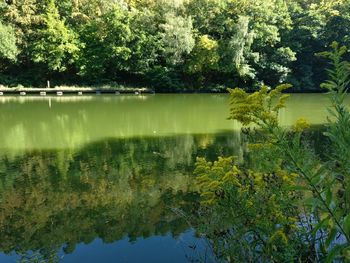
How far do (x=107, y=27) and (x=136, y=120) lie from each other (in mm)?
17907

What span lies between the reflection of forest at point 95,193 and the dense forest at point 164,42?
67.8 ft

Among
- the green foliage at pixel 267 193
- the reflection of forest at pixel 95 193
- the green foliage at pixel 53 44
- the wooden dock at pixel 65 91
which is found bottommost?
the reflection of forest at pixel 95 193

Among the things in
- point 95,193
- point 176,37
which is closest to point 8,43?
point 176,37

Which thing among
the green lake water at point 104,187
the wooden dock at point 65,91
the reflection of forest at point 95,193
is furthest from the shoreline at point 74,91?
the reflection of forest at point 95,193

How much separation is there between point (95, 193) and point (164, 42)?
81.3 feet

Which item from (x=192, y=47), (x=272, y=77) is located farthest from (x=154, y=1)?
(x=272, y=77)

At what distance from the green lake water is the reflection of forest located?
0.5 inches

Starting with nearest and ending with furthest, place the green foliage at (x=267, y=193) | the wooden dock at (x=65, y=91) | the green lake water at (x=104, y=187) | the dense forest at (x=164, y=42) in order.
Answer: the green foliage at (x=267, y=193) → the green lake water at (x=104, y=187) → the wooden dock at (x=65, y=91) → the dense forest at (x=164, y=42)

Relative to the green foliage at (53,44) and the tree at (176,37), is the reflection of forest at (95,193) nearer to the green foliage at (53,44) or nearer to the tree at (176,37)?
the tree at (176,37)

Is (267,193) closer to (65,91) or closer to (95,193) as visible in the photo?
(95,193)

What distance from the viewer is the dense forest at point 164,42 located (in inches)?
1196

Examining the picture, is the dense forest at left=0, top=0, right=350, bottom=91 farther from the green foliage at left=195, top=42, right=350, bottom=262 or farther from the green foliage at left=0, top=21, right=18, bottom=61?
the green foliage at left=195, top=42, right=350, bottom=262

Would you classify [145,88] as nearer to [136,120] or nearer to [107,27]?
[107,27]

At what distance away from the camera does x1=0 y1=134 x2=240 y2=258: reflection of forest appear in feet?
17.7
